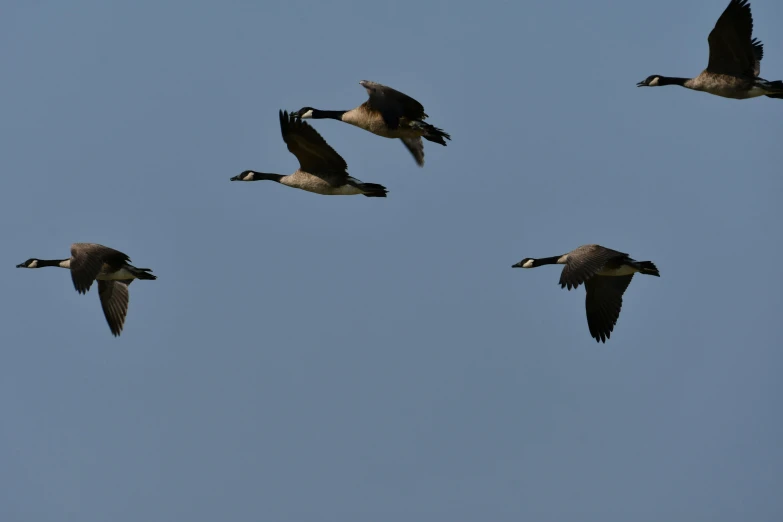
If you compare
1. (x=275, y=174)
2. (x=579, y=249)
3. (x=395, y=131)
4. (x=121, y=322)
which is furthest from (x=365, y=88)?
(x=121, y=322)

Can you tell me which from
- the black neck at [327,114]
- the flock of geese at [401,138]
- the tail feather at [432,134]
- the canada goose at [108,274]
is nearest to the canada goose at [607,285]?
the flock of geese at [401,138]

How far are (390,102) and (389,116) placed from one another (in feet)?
1.30

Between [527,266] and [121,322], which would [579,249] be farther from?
[121,322]

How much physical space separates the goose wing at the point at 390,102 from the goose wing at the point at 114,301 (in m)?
5.43

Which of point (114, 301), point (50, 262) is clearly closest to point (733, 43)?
point (114, 301)

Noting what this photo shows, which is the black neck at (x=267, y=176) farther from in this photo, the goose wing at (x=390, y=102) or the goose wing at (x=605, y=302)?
the goose wing at (x=605, y=302)

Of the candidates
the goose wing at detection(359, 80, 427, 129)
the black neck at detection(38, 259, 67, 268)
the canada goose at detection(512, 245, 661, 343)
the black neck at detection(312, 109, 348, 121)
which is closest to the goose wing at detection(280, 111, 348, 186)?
the goose wing at detection(359, 80, 427, 129)

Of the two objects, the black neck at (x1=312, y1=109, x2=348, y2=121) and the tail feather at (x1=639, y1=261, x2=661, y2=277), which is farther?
the black neck at (x1=312, y1=109, x2=348, y2=121)

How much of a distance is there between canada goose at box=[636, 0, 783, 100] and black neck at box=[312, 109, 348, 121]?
6279 mm

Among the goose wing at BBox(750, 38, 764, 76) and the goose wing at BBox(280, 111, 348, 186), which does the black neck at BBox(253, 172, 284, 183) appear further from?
the goose wing at BBox(750, 38, 764, 76)

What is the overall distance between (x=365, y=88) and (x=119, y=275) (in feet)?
17.6

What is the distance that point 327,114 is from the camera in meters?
23.2

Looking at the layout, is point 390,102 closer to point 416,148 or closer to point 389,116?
point 389,116

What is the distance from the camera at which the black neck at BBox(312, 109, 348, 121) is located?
22859 mm
